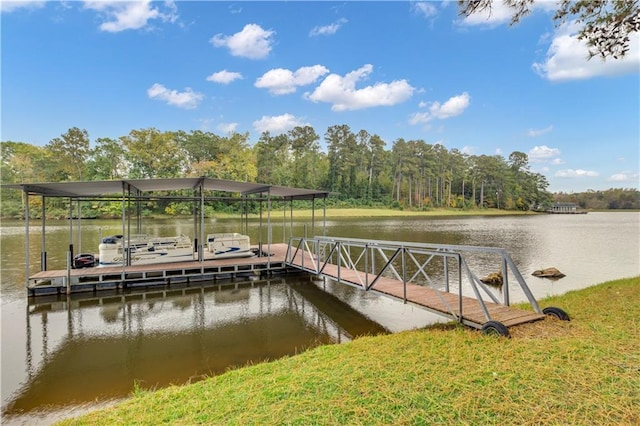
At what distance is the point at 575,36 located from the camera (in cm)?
649

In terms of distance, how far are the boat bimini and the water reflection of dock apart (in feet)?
4.59

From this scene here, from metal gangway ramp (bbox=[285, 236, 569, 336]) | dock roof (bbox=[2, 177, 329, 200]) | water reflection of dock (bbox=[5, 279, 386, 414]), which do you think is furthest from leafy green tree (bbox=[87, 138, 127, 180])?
metal gangway ramp (bbox=[285, 236, 569, 336])

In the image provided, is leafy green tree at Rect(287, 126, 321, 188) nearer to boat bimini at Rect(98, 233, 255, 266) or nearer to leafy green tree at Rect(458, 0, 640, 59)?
boat bimini at Rect(98, 233, 255, 266)

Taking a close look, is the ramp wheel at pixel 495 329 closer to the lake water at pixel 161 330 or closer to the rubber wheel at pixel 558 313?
the rubber wheel at pixel 558 313

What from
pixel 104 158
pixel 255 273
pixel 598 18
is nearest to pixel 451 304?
pixel 598 18

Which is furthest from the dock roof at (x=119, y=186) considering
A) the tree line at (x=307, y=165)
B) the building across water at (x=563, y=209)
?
the building across water at (x=563, y=209)

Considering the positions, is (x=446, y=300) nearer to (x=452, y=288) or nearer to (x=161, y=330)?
(x=452, y=288)

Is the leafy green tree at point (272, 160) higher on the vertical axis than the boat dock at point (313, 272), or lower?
higher

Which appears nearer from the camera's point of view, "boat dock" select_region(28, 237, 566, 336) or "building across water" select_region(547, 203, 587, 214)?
"boat dock" select_region(28, 237, 566, 336)

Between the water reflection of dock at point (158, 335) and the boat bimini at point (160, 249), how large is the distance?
4.59 feet

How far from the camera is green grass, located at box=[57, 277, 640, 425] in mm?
2279

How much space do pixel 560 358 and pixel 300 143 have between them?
60692 millimetres

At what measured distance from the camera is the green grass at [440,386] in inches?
89.7

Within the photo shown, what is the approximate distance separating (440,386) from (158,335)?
5.59 meters
